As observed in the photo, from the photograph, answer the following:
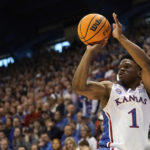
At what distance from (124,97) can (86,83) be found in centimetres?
38

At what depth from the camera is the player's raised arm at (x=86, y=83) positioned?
7.61 ft

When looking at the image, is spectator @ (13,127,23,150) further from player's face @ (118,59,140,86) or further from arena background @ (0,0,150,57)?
arena background @ (0,0,150,57)

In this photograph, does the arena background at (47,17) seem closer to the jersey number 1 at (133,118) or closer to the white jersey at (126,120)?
the white jersey at (126,120)

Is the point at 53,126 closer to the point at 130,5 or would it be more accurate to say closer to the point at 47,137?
the point at 47,137

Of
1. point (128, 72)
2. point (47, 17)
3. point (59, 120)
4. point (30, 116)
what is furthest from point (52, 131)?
point (47, 17)

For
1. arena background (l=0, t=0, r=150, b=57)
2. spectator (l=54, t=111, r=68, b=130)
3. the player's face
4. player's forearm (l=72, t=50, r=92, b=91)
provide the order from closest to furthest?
player's forearm (l=72, t=50, r=92, b=91)
the player's face
spectator (l=54, t=111, r=68, b=130)
arena background (l=0, t=0, r=150, b=57)

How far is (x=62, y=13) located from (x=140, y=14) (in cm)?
482

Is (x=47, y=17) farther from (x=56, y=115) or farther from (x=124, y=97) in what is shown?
(x=124, y=97)

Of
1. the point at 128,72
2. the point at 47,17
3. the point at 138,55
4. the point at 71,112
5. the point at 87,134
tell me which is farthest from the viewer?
the point at 47,17

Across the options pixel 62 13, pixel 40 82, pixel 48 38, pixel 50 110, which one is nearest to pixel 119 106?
pixel 50 110

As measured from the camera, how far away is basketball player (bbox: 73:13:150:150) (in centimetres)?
236

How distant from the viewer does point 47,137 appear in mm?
6211

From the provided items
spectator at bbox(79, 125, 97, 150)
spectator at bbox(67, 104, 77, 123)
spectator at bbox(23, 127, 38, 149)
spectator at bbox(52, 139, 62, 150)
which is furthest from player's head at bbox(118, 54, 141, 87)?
spectator at bbox(23, 127, 38, 149)

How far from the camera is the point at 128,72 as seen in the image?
255 cm
